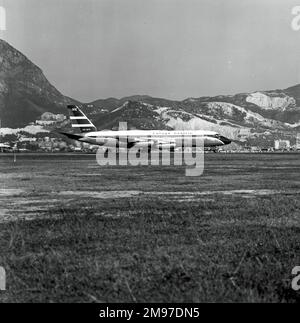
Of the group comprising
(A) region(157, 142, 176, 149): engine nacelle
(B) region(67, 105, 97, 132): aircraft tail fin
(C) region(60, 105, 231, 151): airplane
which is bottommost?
(A) region(157, 142, 176, 149): engine nacelle

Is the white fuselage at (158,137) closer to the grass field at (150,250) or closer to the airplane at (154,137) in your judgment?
the airplane at (154,137)

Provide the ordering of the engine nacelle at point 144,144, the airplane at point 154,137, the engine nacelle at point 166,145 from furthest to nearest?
the airplane at point 154,137
the engine nacelle at point 166,145
the engine nacelle at point 144,144

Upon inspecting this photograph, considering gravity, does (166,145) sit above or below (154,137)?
below

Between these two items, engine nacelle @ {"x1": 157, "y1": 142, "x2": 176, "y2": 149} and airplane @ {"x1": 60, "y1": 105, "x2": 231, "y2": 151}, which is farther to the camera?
airplane @ {"x1": 60, "y1": 105, "x2": 231, "y2": 151}

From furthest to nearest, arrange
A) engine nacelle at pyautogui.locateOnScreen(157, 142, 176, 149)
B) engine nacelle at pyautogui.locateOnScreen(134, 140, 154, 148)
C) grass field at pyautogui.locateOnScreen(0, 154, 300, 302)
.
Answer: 1. engine nacelle at pyautogui.locateOnScreen(157, 142, 176, 149)
2. engine nacelle at pyautogui.locateOnScreen(134, 140, 154, 148)
3. grass field at pyautogui.locateOnScreen(0, 154, 300, 302)

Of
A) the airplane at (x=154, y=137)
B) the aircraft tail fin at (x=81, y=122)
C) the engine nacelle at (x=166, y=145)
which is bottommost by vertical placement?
the engine nacelle at (x=166, y=145)

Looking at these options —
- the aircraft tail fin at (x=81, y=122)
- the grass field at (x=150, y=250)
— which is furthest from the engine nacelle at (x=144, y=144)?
the grass field at (x=150, y=250)

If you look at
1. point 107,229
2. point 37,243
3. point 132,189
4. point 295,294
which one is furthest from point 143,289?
point 132,189

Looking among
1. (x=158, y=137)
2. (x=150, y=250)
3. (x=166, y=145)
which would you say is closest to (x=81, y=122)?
(x=158, y=137)

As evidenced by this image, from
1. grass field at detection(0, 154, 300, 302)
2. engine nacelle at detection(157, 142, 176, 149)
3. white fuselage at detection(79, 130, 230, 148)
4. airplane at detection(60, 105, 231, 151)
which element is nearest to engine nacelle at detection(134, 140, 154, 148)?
airplane at detection(60, 105, 231, 151)

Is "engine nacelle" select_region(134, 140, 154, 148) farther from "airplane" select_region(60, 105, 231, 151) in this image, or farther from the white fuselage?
the white fuselage

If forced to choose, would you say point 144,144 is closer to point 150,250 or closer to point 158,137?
point 158,137
